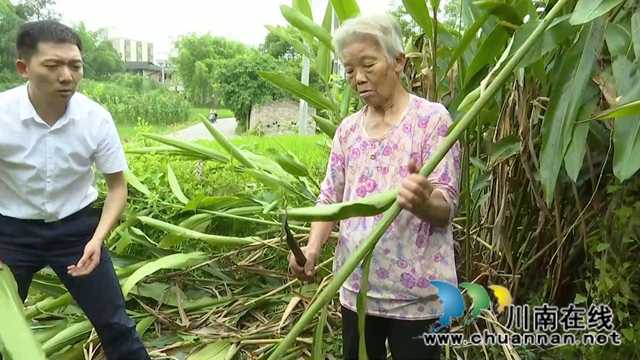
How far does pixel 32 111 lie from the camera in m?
0.89

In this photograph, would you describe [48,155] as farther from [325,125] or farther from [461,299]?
[461,299]

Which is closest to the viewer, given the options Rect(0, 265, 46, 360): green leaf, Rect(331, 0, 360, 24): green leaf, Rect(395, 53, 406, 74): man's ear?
Rect(0, 265, 46, 360): green leaf

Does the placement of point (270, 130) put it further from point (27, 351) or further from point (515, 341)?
point (27, 351)

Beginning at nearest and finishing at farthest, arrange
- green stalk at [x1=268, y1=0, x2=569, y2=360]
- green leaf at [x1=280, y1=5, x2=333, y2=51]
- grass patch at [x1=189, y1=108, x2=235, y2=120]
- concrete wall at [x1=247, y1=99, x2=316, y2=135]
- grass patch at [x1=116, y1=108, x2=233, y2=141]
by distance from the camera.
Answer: green stalk at [x1=268, y1=0, x2=569, y2=360] → green leaf at [x1=280, y1=5, x2=333, y2=51] → grass patch at [x1=116, y1=108, x2=233, y2=141] → grass patch at [x1=189, y1=108, x2=235, y2=120] → concrete wall at [x1=247, y1=99, x2=316, y2=135]

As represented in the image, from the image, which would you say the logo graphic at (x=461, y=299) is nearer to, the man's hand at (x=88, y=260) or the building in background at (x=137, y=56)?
the man's hand at (x=88, y=260)

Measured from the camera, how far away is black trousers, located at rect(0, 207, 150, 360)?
3.05 feet

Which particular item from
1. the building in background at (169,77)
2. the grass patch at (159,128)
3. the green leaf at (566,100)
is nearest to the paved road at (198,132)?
the grass patch at (159,128)

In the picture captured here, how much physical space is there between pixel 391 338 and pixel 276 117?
4.79ft

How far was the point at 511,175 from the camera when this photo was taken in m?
0.97

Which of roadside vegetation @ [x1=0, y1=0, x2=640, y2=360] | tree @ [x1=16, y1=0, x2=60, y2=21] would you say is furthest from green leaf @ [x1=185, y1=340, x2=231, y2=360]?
tree @ [x1=16, y1=0, x2=60, y2=21]

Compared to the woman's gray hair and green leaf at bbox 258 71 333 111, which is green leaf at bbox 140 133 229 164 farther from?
the woman's gray hair

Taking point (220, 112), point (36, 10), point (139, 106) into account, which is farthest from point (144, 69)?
point (36, 10)

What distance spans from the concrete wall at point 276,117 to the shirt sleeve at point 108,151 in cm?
108

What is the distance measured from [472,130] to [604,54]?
12.0 inches
